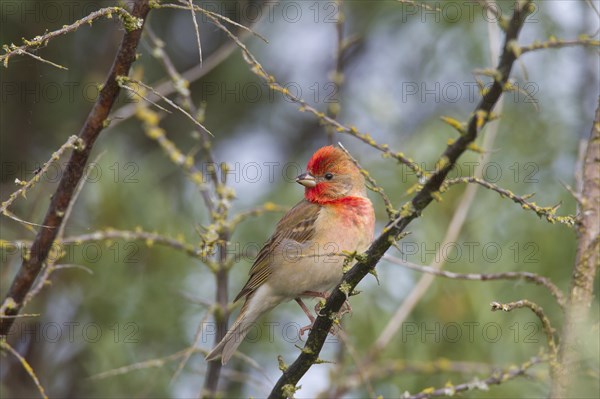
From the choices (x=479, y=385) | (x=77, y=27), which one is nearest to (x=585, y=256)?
(x=479, y=385)

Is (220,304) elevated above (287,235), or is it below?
below

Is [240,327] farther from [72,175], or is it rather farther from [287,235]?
[72,175]

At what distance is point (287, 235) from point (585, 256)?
2.22 m

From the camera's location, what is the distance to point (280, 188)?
6.60 m

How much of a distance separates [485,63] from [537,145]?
85 cm

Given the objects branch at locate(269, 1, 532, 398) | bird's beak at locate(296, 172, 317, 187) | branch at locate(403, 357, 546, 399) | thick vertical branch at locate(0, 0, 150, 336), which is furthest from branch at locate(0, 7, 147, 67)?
bird's beak at locate(296, 172, 317, 187)

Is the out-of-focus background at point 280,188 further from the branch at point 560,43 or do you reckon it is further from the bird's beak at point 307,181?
the branch at point 560,43

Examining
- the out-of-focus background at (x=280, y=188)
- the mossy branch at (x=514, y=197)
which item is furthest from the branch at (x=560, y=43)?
the out-of-focus background at (x=280, y=188)

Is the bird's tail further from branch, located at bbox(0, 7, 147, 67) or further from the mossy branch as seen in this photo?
the mossy branch

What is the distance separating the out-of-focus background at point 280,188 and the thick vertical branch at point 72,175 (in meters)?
1.17

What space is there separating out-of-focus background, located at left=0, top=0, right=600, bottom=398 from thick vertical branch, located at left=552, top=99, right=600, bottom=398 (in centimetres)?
73

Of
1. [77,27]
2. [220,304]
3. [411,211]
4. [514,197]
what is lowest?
[220,304]

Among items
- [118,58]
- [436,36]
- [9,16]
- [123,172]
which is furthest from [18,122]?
[118,58]

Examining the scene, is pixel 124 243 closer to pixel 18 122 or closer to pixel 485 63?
pixel 18 122
